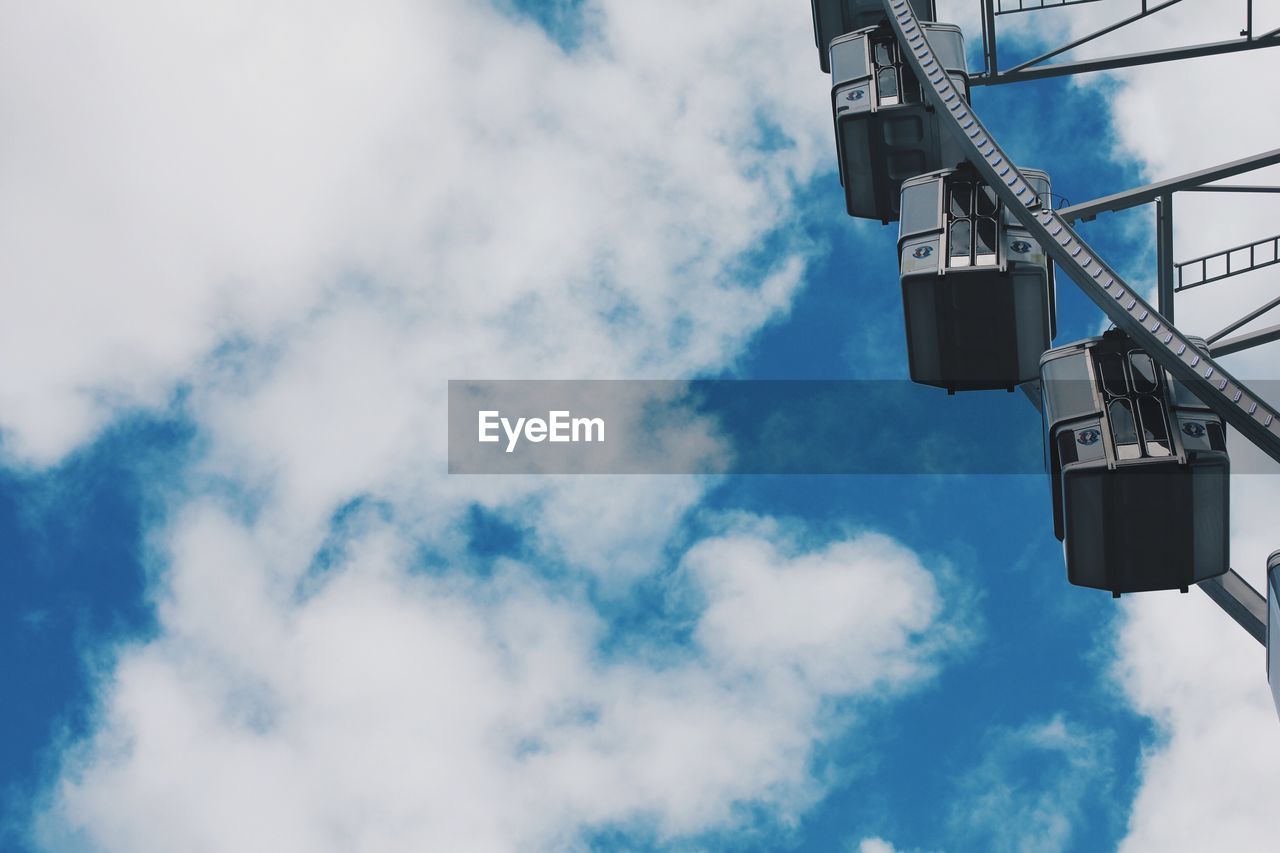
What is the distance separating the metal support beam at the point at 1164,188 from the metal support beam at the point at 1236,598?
3784mm

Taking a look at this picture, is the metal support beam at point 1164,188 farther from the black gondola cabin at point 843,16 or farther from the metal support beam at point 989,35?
the black gondola cabin at point 843,16

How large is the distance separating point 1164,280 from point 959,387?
2426 mm

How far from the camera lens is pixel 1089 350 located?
14.2 metres

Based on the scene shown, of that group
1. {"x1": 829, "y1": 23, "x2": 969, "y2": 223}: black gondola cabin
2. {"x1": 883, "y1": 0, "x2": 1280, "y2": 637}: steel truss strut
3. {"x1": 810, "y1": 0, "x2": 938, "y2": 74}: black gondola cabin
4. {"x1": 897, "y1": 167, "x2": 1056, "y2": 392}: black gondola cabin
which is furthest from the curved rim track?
{"x1": 810, "y1": 0, "x2": 938, "y2": 74}: black gondola cabin

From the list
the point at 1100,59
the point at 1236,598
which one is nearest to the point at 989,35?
the point at 1100,59

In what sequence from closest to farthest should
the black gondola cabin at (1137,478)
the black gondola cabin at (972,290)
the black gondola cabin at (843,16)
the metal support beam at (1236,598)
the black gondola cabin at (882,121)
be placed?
the black gondola cabin at (1137,478) < the metal support beam at (1236,598) < the black gondola cabin at (972,290) < the black gondola cabin at (882,121) < the black gondola cabin at (843,16)

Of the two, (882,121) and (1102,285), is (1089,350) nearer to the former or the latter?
(1102,285)

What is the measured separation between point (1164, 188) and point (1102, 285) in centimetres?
201

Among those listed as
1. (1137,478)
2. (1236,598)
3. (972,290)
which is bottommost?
(1236,598)

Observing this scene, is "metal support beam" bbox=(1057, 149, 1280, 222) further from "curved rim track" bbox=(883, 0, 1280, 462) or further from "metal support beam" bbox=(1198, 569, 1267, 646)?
"metal support beam" bbox=(1198, 569, 1267, 646)

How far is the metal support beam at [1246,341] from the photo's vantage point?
14414mm

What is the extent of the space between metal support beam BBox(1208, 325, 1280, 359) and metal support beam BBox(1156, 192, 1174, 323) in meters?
0.58

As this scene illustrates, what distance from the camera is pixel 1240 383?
41.4 ft

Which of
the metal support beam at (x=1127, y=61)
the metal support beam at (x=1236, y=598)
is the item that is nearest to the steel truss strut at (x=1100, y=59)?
the metal support beam at (x=1127, y=61)
